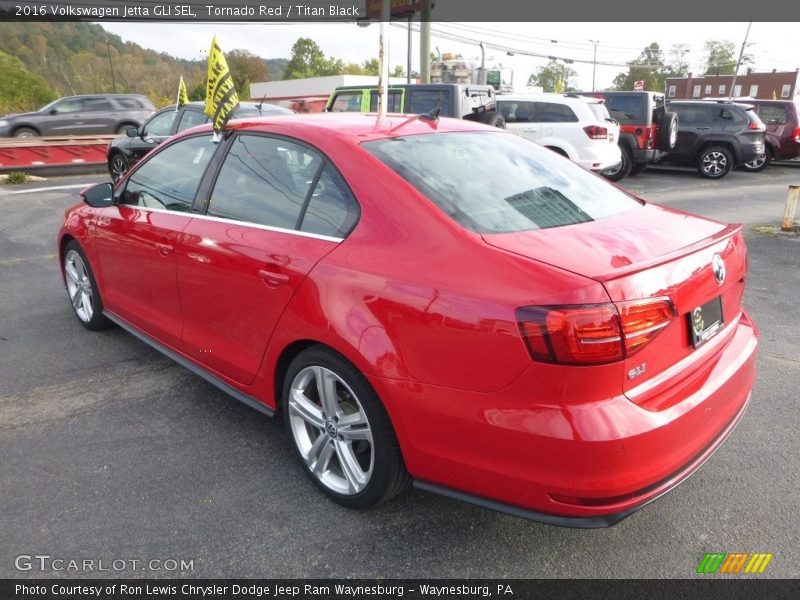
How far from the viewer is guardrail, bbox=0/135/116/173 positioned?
536 inches

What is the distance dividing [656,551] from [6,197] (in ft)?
39.3

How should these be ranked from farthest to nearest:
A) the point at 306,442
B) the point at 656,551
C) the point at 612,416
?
the point at 306,442 → the point at 656,551 → the point at 612,416

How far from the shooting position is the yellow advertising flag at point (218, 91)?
3.45 meters

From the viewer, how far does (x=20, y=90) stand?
150 feet

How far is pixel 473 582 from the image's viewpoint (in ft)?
7.46

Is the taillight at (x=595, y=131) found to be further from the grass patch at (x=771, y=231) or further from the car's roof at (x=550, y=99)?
→ the grass patch at (x=771, y=231)

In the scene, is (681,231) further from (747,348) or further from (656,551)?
(656,551)

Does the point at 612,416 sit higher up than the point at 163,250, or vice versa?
the point at 163,250

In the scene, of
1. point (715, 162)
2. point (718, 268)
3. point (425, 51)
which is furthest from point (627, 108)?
point (718, 268)

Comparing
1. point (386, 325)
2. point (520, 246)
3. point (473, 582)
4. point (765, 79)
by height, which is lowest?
point (473, 582)

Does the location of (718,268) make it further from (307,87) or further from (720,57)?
(720,57)

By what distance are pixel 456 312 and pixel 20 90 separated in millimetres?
54319

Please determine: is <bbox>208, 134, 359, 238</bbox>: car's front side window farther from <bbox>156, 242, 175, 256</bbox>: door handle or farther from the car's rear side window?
the car's rear side window

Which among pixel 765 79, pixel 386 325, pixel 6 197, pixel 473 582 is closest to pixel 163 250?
pixel 386 325
